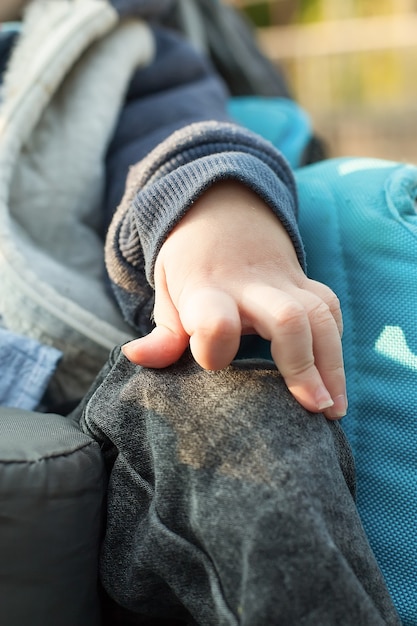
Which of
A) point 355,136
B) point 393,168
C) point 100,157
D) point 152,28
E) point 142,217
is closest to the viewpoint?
point 142,217

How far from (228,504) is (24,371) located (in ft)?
0.90

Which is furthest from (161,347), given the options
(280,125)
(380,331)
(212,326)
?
(280,125)

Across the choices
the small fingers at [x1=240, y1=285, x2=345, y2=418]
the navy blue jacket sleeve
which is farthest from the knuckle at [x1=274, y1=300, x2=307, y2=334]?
the navy blue jacket sleeve

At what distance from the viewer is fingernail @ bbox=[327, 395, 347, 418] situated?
45 cm

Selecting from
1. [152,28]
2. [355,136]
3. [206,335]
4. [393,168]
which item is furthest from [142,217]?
[355,136]

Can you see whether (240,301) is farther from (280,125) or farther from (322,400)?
(280,125)

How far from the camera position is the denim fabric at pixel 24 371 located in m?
0.60

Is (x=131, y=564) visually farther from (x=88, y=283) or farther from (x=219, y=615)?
(x=88, y=283)

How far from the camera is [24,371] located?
1.97 ft

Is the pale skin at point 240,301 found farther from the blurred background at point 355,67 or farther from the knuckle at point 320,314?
the blurred background at point 355,67

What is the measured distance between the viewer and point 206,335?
0.41m

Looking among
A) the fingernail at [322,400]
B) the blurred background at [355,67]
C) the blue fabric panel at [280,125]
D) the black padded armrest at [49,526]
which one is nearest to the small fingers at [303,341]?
the fingernail at [322,400]

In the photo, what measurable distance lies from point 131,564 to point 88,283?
30 cm

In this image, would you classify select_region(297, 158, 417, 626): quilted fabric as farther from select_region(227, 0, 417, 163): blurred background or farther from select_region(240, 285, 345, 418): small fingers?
select_region(227, 0, 417, 163): blurred background
